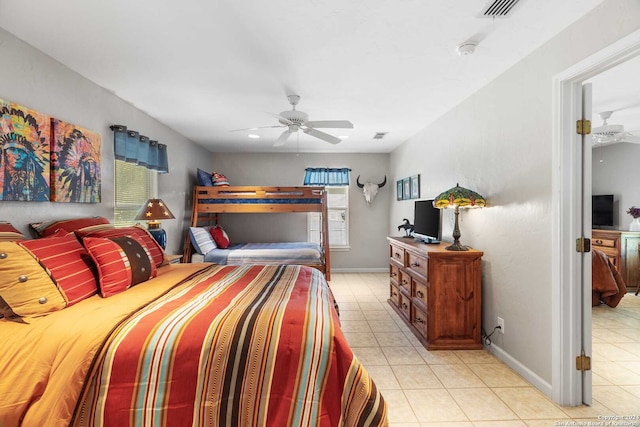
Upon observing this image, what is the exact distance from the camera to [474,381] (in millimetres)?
2250

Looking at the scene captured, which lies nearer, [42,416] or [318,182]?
[42,416]

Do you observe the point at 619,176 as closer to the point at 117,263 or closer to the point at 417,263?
the point at 417,263

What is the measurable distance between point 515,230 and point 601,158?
436 centimetres

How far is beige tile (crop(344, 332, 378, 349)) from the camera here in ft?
9.46

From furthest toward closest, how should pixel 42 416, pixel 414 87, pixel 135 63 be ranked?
pixel 414 87 → pixel 135 63 → pixel 42 416

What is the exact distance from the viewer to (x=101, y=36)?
79.0 inches

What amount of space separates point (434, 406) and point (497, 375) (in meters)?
0.70

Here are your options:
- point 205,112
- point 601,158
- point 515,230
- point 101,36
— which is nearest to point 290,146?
point 205,112

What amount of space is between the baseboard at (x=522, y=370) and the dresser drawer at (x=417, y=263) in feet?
2.72

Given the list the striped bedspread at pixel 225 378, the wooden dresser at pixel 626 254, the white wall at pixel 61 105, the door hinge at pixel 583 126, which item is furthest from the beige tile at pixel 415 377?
the wooden dresser at pixel 626 254

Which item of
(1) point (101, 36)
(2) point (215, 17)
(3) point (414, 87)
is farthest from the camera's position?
(3) point (414, 87)

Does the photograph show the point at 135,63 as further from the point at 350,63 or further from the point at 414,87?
the point at 414,87

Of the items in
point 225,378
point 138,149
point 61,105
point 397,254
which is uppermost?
point 61,105

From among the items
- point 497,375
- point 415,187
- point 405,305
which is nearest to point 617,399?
point 497,375
